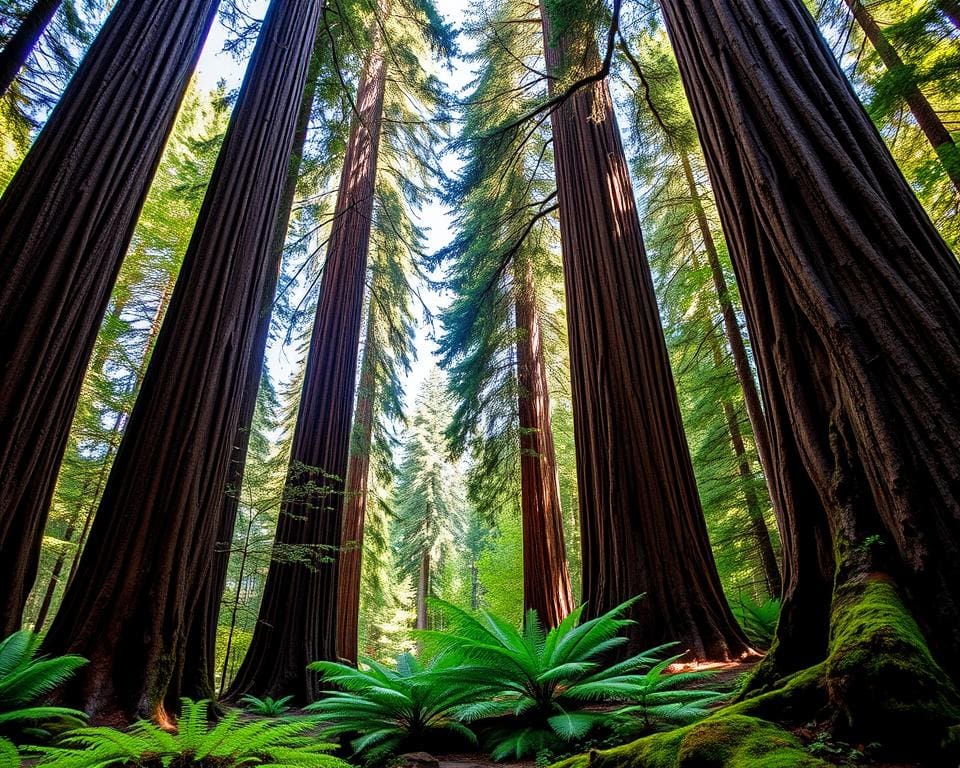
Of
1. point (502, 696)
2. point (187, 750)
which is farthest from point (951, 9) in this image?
point (187, 750)

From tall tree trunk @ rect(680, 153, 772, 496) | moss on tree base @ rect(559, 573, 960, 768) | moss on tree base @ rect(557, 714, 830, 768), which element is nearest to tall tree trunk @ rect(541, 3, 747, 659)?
moss on tree base @ rect(559, 573, 960, 768)

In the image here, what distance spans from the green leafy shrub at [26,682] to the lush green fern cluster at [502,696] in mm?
1155

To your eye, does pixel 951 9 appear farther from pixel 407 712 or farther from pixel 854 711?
pixel 407 712

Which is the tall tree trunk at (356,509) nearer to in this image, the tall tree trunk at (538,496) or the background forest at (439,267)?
the background forest at (439,267)

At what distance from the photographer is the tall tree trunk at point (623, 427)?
3570 millimetres

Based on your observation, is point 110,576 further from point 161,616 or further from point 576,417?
point 576,417

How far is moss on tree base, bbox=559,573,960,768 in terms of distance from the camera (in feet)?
3.38

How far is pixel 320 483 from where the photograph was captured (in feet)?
22.8

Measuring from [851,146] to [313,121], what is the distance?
8.09 metres

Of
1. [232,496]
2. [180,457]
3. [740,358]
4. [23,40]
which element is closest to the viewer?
[180,457]

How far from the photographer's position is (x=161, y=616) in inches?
113

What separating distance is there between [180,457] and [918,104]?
32.8ft

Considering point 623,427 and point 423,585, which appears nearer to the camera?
point 623,427

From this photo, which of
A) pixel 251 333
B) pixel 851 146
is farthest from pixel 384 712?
pixel 851 146
